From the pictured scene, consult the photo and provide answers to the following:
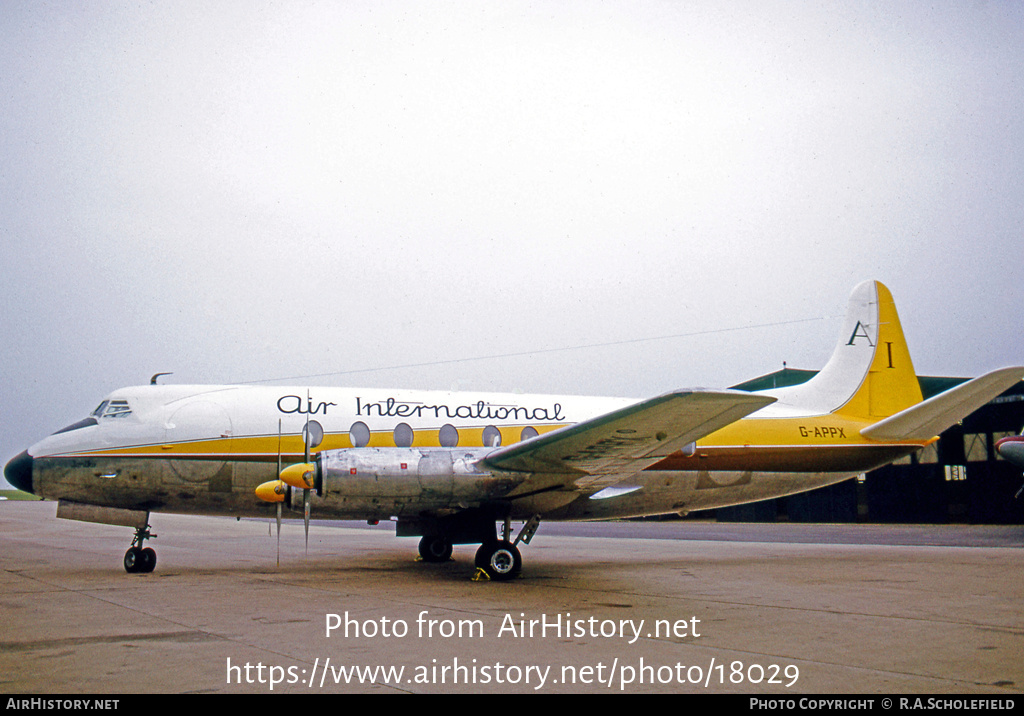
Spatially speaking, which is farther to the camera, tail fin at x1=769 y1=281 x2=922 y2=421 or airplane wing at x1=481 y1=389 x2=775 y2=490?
tail fin at x1=769 y1=281 x2=922 y2=421

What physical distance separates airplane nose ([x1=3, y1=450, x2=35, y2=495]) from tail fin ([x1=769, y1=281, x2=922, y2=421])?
13500 mm

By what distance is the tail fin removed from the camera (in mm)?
15156

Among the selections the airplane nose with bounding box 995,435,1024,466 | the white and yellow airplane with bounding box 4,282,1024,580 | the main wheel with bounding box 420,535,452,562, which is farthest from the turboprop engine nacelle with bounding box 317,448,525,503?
the airplane nose with bounding box 995,435,1024,466

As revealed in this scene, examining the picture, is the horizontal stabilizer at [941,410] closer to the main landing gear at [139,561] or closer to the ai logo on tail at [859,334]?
the ai logo on tail at [859,334]

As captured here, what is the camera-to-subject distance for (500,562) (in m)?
11.2

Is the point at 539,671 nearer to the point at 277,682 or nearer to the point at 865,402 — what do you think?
the point at 277,682

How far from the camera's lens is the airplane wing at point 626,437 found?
8.90 m

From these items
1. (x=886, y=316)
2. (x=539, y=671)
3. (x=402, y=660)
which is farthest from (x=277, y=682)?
(x=886, y=316)

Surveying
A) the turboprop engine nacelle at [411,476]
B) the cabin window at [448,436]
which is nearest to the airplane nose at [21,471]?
the turboprop engine nacelle at [411,476]

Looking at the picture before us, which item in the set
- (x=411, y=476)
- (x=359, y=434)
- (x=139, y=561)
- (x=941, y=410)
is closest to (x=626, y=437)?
(x=411, y=476)

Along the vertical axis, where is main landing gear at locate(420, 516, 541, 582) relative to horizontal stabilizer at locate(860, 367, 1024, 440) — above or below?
below

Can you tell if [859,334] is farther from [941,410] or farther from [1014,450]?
[1014,450]

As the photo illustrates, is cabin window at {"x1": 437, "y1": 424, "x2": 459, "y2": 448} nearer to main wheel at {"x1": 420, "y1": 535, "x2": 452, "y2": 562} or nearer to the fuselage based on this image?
the fuselage

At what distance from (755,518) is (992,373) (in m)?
34.6
